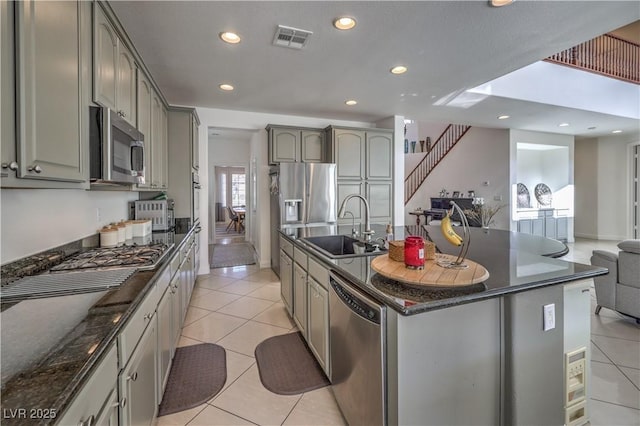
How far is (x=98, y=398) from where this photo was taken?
836 millimetres

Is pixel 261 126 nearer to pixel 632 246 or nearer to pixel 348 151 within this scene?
pixel 348 151

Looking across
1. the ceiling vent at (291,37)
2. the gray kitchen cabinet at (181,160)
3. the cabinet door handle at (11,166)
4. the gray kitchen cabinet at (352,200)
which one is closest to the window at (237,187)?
the gray kitchen cabinet at (352,200)

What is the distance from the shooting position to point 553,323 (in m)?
1.43

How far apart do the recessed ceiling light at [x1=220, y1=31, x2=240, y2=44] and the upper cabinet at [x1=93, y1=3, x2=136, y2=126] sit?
74 centimetres

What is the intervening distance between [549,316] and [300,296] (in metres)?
1.70

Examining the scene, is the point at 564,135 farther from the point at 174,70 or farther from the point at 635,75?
the point at 174,70

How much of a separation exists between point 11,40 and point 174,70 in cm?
247

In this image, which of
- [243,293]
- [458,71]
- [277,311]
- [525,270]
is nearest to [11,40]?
[525,270]

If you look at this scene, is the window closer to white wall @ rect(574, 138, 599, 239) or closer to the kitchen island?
the kitchen island

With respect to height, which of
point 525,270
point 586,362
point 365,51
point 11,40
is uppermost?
point 365,51

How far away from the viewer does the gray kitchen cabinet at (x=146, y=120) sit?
2.43 m

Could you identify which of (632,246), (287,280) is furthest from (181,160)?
(632,246)

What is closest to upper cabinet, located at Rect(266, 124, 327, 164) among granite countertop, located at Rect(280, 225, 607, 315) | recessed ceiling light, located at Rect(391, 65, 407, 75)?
recessed ceiling light, located at Rect(391, 65, 407, 75)

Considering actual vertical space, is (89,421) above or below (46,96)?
below
